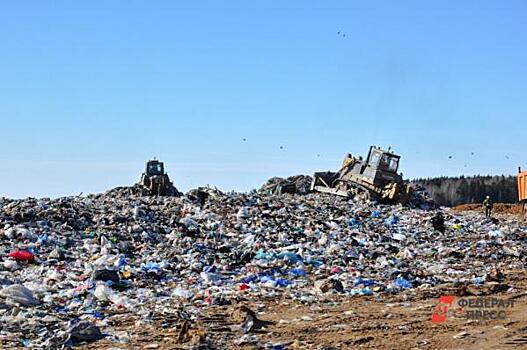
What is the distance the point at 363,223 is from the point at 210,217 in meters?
3.25

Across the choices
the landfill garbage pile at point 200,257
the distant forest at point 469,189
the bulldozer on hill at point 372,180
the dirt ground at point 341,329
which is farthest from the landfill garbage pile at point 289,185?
the distant forest at point 469,189

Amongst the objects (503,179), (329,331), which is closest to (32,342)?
(329,331)

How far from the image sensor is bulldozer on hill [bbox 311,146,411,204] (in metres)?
19.4

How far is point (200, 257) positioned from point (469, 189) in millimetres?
39972

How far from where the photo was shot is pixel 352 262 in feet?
34.7

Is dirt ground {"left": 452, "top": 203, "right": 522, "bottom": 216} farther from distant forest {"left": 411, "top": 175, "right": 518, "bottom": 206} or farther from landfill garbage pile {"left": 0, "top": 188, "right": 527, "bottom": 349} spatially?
distant forest {"left": 411, "top": 175, "right": 518, "bottom": 206}

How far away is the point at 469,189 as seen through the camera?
4744 cm

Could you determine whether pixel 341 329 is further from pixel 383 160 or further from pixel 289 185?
pixel 289 185

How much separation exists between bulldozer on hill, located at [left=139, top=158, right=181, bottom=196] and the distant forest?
83.7 feet

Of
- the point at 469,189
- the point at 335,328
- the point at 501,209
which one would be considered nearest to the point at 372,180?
the point at 501,209

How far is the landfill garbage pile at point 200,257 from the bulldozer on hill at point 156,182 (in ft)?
16.1

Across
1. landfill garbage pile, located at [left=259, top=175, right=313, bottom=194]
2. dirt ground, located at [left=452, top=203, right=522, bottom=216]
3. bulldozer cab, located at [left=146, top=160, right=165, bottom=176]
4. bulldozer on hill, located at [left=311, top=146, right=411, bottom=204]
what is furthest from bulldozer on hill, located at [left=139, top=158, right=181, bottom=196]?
dirt ground, located at [left=452, top=203, right=522, bottom=216]

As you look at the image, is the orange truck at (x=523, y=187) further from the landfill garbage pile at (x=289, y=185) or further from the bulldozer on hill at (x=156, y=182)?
the bulldozer on hill at (x=156, y=182)

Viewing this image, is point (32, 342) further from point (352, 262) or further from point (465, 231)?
point (465, 231)
